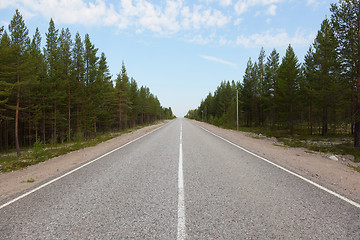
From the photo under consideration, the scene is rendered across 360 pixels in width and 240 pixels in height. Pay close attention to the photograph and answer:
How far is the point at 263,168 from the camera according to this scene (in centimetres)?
645

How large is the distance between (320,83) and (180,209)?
24.8 metres

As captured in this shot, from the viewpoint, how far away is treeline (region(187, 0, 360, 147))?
13242 mm

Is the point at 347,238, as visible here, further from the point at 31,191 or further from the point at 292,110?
the point at 292,110

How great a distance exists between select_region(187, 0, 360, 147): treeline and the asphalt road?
13.5 metres

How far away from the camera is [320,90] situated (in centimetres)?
1883

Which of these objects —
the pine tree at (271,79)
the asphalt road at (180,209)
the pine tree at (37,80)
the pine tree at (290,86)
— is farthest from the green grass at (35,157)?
the pine tree at (271,79)

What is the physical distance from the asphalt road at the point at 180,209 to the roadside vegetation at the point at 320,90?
8.22 m

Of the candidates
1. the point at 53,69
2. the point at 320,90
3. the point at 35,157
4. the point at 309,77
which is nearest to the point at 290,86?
the point at 309,77

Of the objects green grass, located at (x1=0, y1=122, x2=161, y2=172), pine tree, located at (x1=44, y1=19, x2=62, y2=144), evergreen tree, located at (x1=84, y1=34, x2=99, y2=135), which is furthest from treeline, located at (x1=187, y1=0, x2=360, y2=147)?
pine tree, located at (x1=44, y1=19, x2=62, y2=144)

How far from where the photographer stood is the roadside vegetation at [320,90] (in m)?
13.2

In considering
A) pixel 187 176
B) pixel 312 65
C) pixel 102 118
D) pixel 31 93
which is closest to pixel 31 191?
pixel 187 176

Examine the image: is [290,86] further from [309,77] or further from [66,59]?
[66,59]

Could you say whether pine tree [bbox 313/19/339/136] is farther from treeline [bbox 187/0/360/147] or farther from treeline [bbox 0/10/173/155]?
treeline [bbox 0/10/173/155]

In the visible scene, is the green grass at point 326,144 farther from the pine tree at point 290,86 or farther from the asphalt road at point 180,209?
the asphalt road at point 180,209
